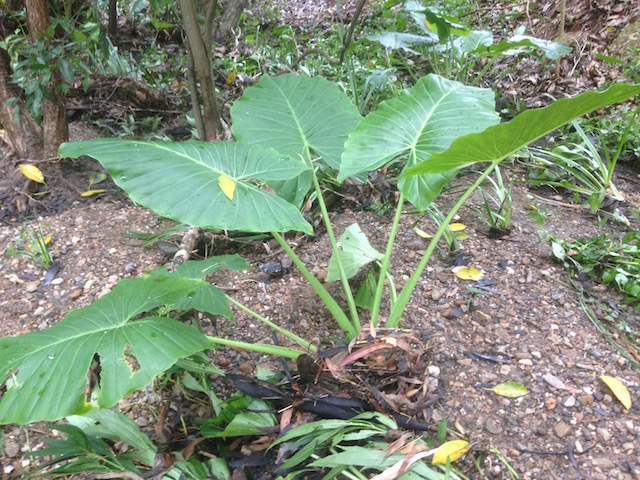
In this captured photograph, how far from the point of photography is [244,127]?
1.23 metres

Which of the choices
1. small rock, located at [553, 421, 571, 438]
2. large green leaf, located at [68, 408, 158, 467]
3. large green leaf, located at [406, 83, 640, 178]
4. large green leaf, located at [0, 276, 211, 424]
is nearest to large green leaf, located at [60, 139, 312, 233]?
large green leaf, located at [0, 276, 211, 424]

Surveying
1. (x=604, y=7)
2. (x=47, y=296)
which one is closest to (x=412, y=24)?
(x=604, y=7)

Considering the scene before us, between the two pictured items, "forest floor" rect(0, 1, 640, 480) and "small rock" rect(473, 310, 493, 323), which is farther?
"small rock" rect(473, 310, 493, 323)

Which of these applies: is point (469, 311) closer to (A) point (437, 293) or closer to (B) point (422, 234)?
(A) point (437, 293)

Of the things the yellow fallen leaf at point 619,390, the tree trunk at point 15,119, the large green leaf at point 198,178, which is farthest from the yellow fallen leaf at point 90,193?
the yellow fallen leaf at point 619,390

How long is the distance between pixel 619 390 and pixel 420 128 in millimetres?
798

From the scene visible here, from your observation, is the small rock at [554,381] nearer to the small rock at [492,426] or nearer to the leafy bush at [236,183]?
the small rock at [492,426]

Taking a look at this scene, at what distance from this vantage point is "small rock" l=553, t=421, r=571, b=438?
3.03 ft

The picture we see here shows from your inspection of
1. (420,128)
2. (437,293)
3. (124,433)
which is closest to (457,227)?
(437,293)

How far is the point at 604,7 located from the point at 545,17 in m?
0.34

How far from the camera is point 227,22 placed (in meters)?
3.42

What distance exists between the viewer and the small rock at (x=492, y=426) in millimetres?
939

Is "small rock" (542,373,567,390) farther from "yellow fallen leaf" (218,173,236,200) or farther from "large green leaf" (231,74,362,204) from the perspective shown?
"yellow fallen leaf" (218,173,236,200)

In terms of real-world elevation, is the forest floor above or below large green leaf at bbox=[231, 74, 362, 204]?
below
